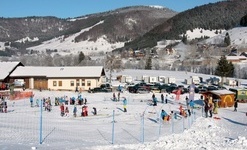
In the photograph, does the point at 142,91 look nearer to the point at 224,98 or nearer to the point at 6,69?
A: the point at 224,98

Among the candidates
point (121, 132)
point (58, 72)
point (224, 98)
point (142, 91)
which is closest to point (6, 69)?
point (58, 72)

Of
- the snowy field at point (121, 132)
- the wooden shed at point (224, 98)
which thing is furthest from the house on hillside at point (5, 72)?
the wooden shed at point (224, 98)

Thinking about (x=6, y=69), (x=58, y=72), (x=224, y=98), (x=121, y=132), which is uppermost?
(x=6, y=69)

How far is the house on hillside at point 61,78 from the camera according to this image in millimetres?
58719

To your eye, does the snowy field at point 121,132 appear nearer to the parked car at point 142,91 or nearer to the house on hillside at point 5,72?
the parked car at point 142,91

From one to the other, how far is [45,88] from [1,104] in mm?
26995

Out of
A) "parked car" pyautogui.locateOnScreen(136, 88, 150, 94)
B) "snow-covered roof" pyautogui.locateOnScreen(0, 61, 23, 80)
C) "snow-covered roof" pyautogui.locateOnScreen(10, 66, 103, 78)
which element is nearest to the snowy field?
"parked car" pyautogui.locateOnScreen(136, 88, 150, 94)

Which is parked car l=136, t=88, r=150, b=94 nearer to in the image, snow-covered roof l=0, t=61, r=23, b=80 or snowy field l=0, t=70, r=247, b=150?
snowy field l=0, t=70, r=247, b=150

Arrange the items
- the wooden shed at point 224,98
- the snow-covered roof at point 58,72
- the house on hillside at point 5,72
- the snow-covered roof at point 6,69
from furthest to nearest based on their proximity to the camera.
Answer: the snow-covered roof at point 58,72 < the snow-covered roof at point 6,69 < the house on hillside at point 5,72 < the wooden shed at point 224,98

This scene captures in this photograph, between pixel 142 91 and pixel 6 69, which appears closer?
pixel 142 91

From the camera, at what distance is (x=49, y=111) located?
3203 centimetres

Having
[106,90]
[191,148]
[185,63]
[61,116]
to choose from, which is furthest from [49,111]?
[185,63]

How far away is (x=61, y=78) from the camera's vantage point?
59.2 meters

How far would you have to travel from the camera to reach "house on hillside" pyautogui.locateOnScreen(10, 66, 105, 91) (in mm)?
58719
